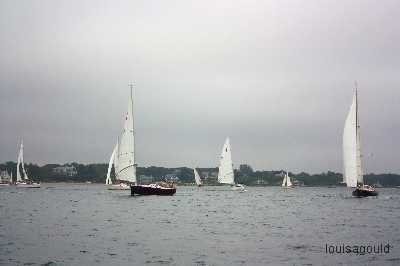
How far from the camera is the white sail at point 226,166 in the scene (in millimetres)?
122000

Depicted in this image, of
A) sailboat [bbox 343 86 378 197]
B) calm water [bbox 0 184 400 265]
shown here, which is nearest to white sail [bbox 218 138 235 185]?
sailboat [bbox 343 86 378 197]

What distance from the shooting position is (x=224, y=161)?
122625mm

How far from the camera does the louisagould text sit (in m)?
29.4

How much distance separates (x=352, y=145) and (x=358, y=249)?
56.6m

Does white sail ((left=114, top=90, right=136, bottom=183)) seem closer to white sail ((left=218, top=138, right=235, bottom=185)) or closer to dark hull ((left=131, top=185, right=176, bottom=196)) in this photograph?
dark hull ((left=131, top=185, right=176, bottom=196))

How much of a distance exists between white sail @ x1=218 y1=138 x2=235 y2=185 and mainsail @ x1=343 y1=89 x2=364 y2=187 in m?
38.5

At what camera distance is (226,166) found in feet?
405

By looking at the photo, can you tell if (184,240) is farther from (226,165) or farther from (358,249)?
(226,165)

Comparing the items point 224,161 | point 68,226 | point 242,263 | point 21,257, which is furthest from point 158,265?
point 224,161

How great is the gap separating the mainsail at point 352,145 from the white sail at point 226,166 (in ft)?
126

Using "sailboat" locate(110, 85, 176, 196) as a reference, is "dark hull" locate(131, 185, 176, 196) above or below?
below

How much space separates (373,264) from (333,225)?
19.7 metres

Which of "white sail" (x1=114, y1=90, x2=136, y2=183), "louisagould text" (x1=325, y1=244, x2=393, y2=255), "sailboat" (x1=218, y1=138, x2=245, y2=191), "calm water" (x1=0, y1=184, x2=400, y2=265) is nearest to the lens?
"calm water" (x1=0, y1=184, x2=400, y2=265)

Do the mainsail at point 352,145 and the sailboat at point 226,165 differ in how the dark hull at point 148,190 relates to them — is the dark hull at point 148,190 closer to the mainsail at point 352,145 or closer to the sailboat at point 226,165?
the mainsail at point 352,145
